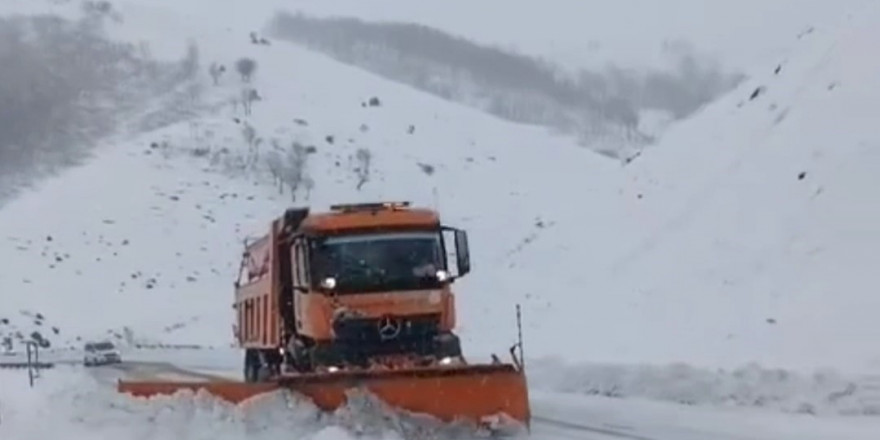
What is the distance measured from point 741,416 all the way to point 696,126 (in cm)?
2965

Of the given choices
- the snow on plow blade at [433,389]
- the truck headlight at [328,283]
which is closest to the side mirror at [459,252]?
the truck headlight at [328,283]

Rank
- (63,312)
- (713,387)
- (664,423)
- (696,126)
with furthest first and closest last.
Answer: (63,312) < (696,126) < (713,387) < (664,423)

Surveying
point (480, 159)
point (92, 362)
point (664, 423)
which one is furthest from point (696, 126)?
point (480, 159)

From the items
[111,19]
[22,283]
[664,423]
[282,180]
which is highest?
[111,19]

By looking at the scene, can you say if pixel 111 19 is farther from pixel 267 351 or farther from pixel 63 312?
pixel 267 351

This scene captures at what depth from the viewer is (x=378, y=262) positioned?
19781 mm

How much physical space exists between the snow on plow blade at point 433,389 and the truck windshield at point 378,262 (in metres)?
2.31

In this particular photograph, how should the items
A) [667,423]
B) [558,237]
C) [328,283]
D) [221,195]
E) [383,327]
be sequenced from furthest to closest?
[221,195]
[558,237]
[667,423]
[328,283]
[383,327]

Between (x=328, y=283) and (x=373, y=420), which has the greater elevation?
(x=328, y=283)

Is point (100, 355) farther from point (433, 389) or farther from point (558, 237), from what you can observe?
point (433, 389)

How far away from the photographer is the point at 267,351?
24.3m

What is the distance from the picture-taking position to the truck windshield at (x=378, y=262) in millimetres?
19625

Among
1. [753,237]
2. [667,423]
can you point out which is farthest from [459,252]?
[753,237]

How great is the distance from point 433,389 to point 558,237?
3111cm
